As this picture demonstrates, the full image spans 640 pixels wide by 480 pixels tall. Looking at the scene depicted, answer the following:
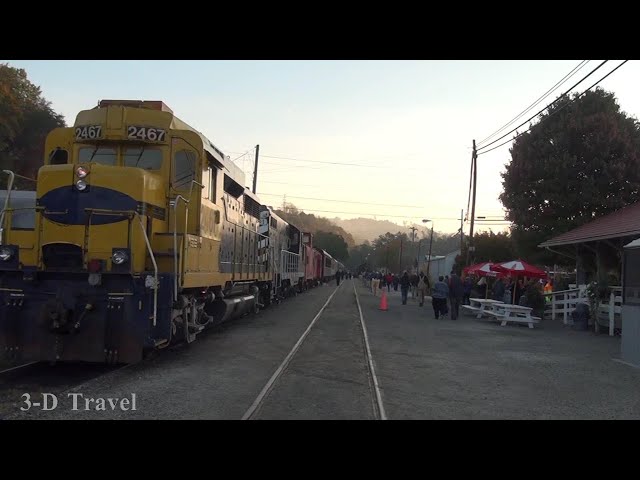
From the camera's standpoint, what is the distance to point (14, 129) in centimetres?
3412

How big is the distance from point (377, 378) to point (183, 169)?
4.90 metres

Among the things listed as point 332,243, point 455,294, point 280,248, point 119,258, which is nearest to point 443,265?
point 280,248

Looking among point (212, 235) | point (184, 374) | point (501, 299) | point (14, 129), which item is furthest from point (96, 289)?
point (14, 129)

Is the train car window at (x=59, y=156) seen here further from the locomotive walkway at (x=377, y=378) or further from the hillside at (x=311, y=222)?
the hillside at (x=311, y=222)

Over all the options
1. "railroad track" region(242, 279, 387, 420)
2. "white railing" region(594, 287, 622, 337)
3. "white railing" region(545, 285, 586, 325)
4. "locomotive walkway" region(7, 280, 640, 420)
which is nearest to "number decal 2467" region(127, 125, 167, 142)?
"locomotive walkway" region(7, 280, 640, 420)

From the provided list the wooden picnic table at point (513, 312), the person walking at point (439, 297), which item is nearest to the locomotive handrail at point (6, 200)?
the person walking at point (439, 297)

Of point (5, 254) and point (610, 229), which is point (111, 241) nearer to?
point (5, 254)

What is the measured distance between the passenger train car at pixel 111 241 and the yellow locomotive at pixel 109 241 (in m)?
0.02

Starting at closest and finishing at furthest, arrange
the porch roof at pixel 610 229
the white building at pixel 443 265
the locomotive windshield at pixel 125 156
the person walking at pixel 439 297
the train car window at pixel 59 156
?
the locomotive windshield at pixel 125 156 → the train car window at pixel 59 156 → the porch roof at pixel 610 229 → the person walking at pixel 439 297 → the white building at pixel 443 265

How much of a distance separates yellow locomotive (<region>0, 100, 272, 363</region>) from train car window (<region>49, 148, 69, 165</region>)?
0.06ft

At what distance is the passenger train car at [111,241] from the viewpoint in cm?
830

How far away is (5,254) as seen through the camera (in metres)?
8.51
